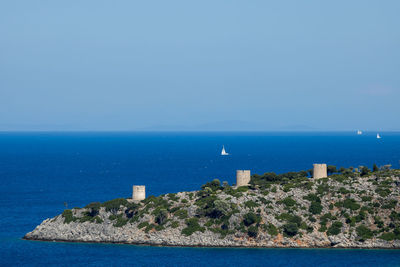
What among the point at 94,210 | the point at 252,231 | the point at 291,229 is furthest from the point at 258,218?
the point at 94,210

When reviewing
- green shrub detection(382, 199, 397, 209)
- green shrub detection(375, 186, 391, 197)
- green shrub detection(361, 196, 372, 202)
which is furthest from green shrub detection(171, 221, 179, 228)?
green shrub detection(375, 186, 391, 197)

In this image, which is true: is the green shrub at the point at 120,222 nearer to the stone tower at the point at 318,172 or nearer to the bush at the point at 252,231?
the bush at the point at 252,231

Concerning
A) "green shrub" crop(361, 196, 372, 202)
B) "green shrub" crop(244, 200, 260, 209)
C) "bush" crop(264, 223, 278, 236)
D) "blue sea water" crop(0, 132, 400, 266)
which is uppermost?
"green shrub" crop(361, 196, 372, 202)

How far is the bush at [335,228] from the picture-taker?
75.6m

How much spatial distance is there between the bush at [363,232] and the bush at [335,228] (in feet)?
5.97

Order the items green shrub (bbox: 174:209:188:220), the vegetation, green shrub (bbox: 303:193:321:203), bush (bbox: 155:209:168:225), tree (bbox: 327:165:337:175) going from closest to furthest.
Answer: the vegetation, bush (bbox: 155:209:168:225), green shrub (bbox: 174:209:188:220), green shrub (bbox: 303:193:321:203), tree (bbox: 327:165:337:175)

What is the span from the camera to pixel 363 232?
247 ft

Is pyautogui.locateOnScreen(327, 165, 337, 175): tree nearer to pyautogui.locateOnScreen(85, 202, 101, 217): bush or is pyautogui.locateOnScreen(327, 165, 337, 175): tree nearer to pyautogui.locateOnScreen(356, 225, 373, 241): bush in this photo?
pyautogui.locateOnScreen(356, 225, 373, 241): bush

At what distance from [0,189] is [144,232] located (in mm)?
66071

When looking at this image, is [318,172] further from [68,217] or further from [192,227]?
[68,217]

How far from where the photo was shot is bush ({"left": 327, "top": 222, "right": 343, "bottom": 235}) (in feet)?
248

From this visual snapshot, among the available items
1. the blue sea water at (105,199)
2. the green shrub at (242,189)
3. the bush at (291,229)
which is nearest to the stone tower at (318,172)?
the green shrub at (242,189)

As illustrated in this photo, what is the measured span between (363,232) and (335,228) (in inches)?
111

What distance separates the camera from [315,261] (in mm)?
70438
